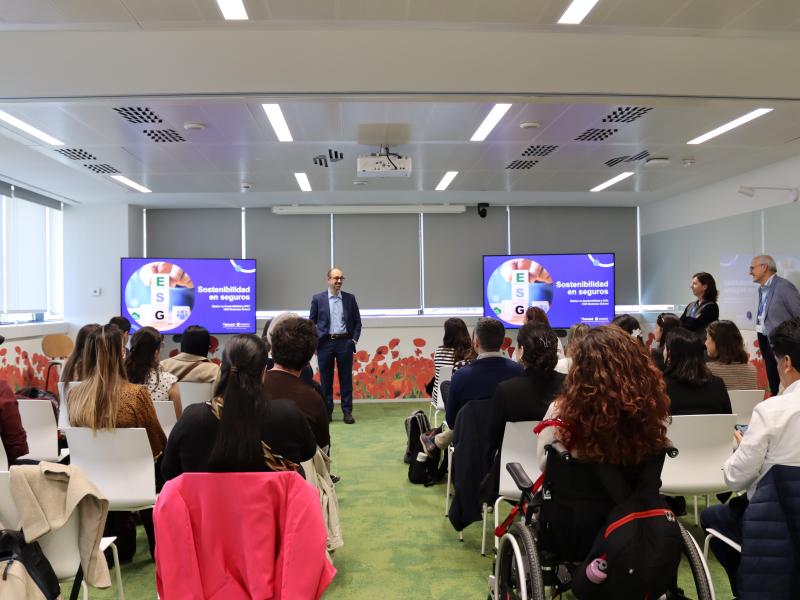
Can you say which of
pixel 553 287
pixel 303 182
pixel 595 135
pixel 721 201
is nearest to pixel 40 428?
A: pixel 303 182

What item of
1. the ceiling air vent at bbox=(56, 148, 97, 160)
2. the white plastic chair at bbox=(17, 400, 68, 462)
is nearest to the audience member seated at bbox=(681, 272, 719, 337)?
the white plastic chair at bbox=(17, 400, 68, 462)

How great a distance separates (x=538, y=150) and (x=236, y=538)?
4.76 m

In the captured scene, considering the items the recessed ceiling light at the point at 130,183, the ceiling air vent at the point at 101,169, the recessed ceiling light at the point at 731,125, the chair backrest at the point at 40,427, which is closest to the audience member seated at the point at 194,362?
the chair backrest at the point at 40,427

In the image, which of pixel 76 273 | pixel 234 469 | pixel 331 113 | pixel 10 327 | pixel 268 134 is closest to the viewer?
pixel 234 469

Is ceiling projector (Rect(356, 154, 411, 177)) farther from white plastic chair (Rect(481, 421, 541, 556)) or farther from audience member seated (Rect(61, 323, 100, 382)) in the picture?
white plastic chair (Rect(481, 421, 541, 556))

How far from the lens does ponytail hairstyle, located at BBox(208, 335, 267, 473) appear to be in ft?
5.57

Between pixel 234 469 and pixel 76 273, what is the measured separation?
7.55 m

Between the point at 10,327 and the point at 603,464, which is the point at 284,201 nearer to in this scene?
the point at 10,327

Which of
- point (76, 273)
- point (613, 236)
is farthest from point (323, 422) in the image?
point (613, 236)

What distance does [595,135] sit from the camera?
5.06 meters

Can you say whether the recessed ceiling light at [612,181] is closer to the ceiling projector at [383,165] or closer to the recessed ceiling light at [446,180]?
the recessed ceiling light at [446,180]

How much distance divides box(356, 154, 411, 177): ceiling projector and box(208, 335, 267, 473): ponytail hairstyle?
12.3 feet

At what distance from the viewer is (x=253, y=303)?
26.7 feet

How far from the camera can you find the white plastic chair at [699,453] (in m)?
2.74
